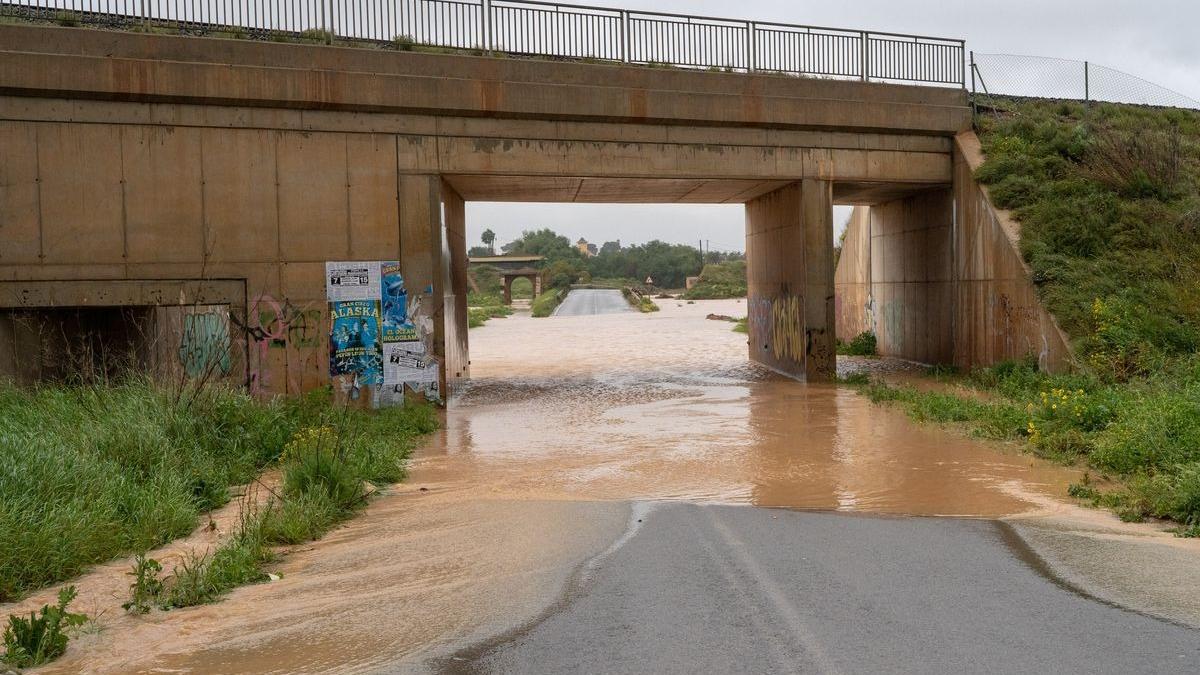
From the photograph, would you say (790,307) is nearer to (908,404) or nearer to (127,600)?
(908,404)

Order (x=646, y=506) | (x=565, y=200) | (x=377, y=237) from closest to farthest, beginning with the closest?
(x=646, y=506), (x=377, y=237), (x=565, y=200)

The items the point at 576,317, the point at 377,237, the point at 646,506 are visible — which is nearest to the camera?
the point at 646,506

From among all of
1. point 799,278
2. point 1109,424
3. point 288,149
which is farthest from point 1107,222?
point 288,149

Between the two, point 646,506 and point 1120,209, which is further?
point 1120,209

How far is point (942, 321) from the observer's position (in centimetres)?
1883

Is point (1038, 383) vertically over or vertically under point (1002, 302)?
under

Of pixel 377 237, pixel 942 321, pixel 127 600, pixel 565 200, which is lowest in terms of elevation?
pixel 127 600

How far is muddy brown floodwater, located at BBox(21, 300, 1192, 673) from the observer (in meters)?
5.01

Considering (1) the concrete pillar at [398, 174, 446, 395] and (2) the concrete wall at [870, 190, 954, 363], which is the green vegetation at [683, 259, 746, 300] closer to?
(2) the concrete wall at [870, 190, 954, 363]

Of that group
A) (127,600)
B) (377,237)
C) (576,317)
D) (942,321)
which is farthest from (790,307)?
(576,317)

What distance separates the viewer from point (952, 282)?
59.6ft

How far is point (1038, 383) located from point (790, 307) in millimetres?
5452

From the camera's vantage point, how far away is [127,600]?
571 centimetres

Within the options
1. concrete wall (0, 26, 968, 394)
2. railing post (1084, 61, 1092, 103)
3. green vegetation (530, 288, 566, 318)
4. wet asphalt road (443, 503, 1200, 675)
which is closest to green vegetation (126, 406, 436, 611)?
wet asphalt road (443, 503, 1200, 675)
